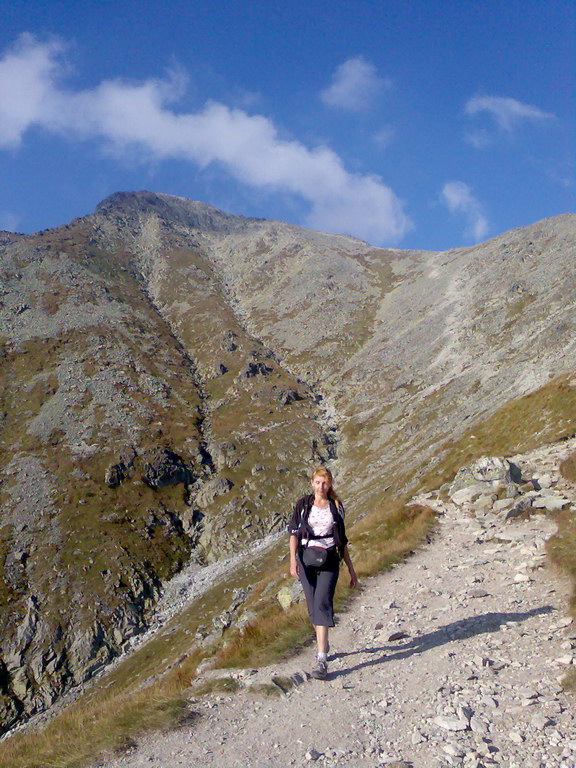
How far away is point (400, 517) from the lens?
24.0m

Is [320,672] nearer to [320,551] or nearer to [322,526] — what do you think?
[320,551]

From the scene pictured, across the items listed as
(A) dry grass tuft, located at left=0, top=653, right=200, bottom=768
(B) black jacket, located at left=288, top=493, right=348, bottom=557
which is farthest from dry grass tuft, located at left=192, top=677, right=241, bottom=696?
(B) black jacket, located at left=288, top=493, right=348, bottom=557

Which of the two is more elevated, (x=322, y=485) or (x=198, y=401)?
(x=198, y=401)

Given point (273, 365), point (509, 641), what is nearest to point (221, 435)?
point (273, 365)

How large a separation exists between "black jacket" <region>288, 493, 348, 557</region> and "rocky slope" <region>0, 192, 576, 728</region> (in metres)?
25.0

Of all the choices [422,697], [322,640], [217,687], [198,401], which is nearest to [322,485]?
[322,640]

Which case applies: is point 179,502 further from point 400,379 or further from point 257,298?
point 257,298

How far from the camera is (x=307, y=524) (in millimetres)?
9766

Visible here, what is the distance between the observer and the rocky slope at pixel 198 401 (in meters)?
56.0

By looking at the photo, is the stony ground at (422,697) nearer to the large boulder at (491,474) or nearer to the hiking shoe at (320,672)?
the hiking shoe at (320,672)

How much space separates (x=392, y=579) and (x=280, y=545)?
48.3 m

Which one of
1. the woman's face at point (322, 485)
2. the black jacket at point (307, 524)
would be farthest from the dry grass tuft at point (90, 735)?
the woman's face at point (322, 485)

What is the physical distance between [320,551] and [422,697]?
3041 millimetres

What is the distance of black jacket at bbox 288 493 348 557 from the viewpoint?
31.4 feet
